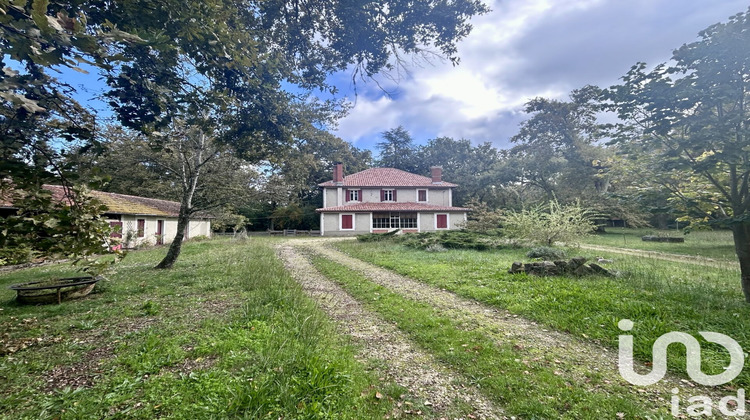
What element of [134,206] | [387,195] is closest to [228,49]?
[134,206]

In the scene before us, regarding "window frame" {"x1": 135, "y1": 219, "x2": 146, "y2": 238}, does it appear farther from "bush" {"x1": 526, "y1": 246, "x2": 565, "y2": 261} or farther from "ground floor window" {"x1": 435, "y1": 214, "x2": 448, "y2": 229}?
"ground floor window" {"x1": 435, "y1": 214, "x2": 448, "y2": 229}

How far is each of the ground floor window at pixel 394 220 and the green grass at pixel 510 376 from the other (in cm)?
2436

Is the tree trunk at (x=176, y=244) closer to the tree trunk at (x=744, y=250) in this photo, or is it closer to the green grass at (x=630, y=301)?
the green grass at (x=630, y=301)

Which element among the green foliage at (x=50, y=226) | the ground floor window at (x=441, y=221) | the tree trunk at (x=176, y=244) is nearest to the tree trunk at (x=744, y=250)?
the green foliage at (x=50, y=226)

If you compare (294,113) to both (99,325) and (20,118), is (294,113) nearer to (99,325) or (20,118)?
(20,118)

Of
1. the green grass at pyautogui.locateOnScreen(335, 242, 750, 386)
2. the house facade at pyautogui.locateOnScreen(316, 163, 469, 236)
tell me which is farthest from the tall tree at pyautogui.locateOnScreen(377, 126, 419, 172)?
the green grass at pyautogui.locateOnScreen(335, 242, 750, 386)

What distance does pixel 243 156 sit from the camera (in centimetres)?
694

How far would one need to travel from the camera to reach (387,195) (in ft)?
102

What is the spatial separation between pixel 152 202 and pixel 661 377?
2826cm

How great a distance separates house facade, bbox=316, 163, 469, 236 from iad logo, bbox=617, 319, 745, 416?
2474 cm

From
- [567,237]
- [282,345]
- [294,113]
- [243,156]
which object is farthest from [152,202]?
[567,237]

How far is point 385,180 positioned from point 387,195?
1.78m

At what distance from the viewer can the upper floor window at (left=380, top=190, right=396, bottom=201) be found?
31.1 m

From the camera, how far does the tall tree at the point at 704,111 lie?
4.80 metres
